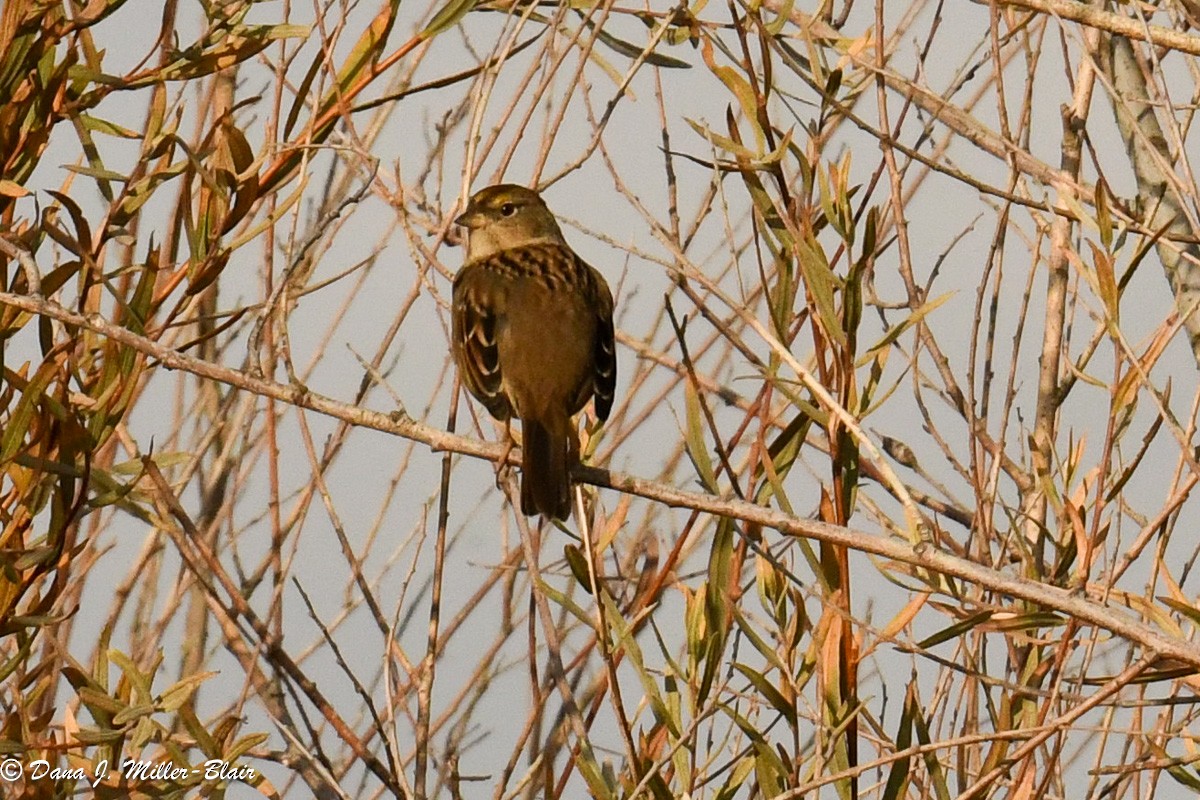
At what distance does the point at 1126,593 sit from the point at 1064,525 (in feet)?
0.50

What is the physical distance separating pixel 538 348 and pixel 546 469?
2.02ft

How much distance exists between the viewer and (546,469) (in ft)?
12.0

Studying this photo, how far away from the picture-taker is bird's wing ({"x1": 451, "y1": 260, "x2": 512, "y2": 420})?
13.5 feet

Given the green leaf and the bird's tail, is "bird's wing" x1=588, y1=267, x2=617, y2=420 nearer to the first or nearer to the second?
the bird's tail

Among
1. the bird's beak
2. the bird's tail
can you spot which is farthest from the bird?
the bird's beak

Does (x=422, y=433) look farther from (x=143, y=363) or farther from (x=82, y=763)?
(x=82, y=763)

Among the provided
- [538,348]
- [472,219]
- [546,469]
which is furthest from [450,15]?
[472,219]

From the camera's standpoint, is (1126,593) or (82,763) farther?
(1126,593)

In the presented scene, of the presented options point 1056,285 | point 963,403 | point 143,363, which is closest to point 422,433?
point 143,363

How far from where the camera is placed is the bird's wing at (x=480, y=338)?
4117 mm

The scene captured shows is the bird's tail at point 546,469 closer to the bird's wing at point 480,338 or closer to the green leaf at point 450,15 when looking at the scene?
the bird's wing at point 480,338

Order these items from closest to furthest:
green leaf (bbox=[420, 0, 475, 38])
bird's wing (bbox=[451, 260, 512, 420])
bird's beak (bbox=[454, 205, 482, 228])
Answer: green leaf (bbox=[420, 0, 475, 38]) < bird's wing (bbox=[451, 260, 512, 420]) < bird's beak (bbox=[454, 205, 482, 228])

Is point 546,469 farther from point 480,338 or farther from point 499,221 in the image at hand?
point 499,221

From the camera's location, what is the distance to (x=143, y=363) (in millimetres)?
2410
